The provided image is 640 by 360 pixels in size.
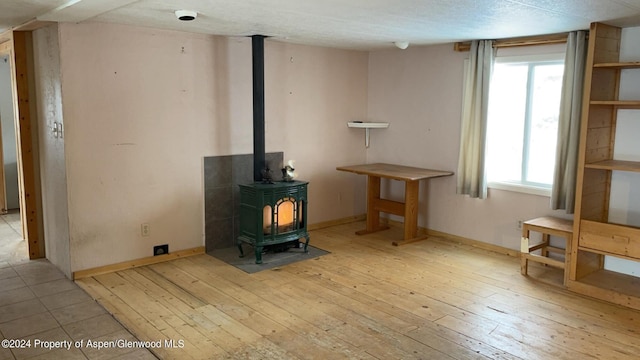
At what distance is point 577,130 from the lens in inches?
169

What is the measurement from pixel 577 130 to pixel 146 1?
3623 mm

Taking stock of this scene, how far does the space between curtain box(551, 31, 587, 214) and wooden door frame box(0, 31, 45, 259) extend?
4.83 metres

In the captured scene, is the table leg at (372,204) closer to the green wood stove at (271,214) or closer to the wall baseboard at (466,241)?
the wall baseboard at (466,241)

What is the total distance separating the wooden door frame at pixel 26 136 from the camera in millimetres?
4496

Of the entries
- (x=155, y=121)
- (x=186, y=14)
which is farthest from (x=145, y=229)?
(x=186, y=14)

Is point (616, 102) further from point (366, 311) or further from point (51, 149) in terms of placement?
point (51, 149)

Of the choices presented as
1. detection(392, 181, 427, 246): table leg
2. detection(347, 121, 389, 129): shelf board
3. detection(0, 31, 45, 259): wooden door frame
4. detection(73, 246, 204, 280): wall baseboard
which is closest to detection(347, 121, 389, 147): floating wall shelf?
detection(347, 121, 389, 129): shelf board

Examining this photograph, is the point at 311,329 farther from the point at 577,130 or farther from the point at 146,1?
the point at 577,130

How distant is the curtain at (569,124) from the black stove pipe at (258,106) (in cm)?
275

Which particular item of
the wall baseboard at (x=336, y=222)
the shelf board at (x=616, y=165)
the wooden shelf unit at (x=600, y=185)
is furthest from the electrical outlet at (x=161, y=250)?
the shelf board at (x=616, y=165)

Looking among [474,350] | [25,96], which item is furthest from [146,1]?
[474,350]

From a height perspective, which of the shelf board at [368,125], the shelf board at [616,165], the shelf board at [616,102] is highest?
the shelf board at [616,102]

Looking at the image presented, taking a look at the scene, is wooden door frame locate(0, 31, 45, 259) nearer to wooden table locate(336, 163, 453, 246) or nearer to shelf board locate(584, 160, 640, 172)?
wooden table locate(336, 163, 453, 246)

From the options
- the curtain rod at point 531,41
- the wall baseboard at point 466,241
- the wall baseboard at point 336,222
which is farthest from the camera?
the wall baseboard at point 336,222
